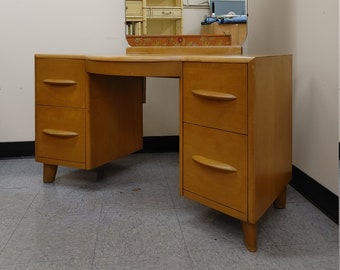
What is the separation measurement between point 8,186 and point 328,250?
56.5 inches

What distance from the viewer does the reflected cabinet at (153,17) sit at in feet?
6.46

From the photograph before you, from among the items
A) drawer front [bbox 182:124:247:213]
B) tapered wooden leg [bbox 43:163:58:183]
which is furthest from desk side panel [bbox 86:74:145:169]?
drawer front [bbox 182:124:247:213]

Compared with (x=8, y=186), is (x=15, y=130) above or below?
above

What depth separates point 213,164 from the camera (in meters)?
1.23

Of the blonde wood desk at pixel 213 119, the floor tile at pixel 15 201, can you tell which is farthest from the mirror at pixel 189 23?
the floor tile at pixel 15 201

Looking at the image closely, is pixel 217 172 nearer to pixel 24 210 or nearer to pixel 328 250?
pixel 328 250

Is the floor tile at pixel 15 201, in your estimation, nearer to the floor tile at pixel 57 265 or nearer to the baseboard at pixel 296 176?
the floor tile at pixel 57 265

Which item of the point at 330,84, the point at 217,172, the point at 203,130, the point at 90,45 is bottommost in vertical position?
the point at 217,172

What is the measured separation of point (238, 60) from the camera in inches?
44.1

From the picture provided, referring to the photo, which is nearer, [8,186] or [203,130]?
[203,130]

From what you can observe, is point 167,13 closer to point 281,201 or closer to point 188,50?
point 188,50

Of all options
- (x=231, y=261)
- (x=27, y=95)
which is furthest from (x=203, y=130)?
(x=27, y=95)

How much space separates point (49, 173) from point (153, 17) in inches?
36.9

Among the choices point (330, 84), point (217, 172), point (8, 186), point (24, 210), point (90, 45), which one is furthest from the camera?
point (90, 45)
